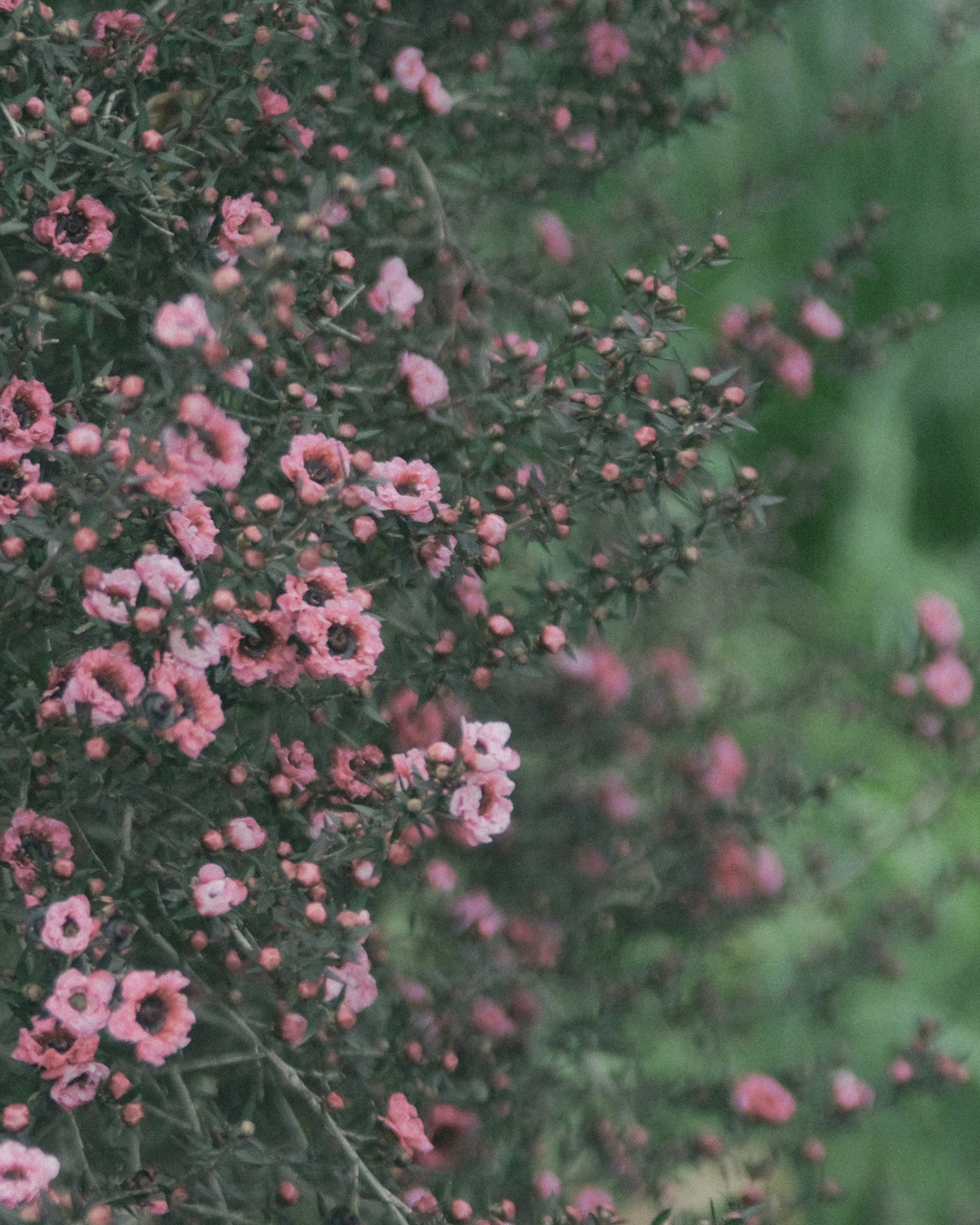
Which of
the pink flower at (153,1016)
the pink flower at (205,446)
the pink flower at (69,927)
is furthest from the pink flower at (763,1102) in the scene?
the pink flower at (205,446)

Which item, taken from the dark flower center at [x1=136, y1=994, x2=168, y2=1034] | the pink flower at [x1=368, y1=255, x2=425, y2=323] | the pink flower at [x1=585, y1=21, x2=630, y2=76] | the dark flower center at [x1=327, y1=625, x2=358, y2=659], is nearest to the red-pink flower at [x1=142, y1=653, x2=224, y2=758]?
the dark flower center at [x1=327, y1=625, x2=358, y2=659]

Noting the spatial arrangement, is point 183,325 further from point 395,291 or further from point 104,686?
point 395,291

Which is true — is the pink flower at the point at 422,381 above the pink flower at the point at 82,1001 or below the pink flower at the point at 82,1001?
above

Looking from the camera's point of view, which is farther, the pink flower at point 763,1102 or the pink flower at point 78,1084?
the pink flower at point 763,1102

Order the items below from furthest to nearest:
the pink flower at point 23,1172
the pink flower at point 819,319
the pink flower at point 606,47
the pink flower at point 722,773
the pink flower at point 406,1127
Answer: the pink flower at point 722,773, the pink flower at point 819,319, the pink flower at point 606,47, the pink flower at point 406,1127, the pink flower at point 23,1172

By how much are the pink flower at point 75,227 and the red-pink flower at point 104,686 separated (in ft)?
1.26

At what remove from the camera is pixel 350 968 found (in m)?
1.31

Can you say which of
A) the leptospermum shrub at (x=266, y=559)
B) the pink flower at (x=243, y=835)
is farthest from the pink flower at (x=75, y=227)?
the pink flower at (x=243, y=835)

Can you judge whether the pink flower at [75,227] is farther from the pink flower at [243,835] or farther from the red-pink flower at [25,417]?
the pink flower at [243,835]

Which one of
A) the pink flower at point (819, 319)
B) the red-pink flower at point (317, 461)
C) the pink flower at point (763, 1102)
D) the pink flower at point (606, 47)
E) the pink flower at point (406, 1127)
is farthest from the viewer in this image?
the pink flower at point (819, 319)

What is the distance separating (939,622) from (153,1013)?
1.58m

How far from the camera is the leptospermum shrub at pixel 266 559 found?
1146 millimetres

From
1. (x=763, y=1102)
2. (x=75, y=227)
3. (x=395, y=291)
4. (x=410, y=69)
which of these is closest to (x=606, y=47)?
(x=410, y=69)

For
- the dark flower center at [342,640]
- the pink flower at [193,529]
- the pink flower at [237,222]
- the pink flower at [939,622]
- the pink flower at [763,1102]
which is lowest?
the pink flower at [763,1102]
